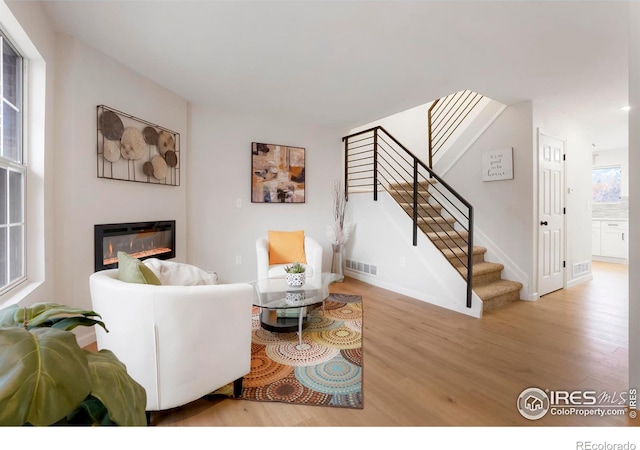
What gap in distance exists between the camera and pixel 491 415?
152 cm

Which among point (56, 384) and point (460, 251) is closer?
point (56, 384)

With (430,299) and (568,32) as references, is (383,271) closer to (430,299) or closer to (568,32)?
(430,299)

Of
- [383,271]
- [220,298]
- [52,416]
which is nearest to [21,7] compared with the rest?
[220,298]

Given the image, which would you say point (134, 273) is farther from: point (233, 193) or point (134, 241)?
point (233, 193)

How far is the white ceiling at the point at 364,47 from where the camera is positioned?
6.18 feet

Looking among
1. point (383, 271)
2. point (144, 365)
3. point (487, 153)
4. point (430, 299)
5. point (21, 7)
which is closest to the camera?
point (144, 365)

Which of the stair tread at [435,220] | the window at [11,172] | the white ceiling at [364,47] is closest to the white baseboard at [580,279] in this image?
the stair tread at [435,220]

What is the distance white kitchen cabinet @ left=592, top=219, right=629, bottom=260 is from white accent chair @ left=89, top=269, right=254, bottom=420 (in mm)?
8003

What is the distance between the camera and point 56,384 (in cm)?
48

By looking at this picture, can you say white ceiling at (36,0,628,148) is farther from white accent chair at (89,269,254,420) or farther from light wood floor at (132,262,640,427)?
light wood floor at (132,262,640,427)

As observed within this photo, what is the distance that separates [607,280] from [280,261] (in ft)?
16.7

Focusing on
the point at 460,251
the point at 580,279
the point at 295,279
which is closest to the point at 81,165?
the point at 295,279

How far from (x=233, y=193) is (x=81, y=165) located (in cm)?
178

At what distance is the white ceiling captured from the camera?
188 centimetres
